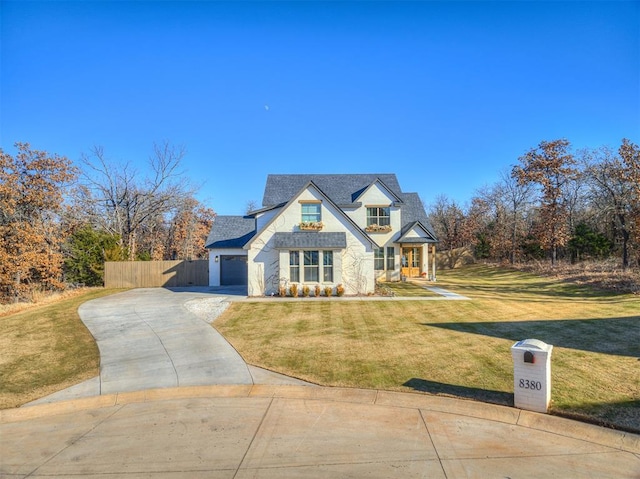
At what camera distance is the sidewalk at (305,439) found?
177 inches

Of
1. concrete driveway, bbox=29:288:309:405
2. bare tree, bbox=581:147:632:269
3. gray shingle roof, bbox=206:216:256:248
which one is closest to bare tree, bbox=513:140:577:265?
bare tree, bbox=581:147:632:269

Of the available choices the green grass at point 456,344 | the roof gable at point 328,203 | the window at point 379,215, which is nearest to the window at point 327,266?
the roof gable at point 328,203

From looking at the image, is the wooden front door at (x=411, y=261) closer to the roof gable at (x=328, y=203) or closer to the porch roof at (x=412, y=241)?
the porch roof at (x=412, y=241)

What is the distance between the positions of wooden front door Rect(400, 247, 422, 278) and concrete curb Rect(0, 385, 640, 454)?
65.4ft

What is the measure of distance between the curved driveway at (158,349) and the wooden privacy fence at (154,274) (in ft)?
27.5

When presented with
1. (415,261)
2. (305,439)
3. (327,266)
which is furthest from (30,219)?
(415,261)

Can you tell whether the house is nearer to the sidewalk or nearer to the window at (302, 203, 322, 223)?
the window at (302, 203, 322, 223)

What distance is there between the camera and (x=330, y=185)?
2661cm

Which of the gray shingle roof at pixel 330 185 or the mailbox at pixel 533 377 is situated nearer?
the mailbox at pixel 533 377

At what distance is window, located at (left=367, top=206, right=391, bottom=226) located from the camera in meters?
25.1

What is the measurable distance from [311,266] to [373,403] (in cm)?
1238

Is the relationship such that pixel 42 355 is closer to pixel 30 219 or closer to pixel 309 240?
pixel 309 240

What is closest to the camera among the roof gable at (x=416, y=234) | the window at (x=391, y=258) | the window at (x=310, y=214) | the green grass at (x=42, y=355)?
the green grass at (x=42, y=355)

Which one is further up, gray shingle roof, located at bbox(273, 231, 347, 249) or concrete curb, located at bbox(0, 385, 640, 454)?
gray shingle roof, located at bbox(273, 231, 347, 249)
